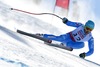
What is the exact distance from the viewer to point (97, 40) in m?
26.4

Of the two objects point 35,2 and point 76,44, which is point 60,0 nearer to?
point 76,44

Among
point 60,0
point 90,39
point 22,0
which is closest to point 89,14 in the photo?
point 22,0

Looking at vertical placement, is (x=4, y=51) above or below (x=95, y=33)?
above

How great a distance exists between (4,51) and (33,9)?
22.4 meters

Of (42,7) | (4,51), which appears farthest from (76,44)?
(42,7)

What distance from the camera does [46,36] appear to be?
420 inches

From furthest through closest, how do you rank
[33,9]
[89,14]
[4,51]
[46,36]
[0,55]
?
[89,14] → [33,9] → [46,36] → [4,51] → [0,55]

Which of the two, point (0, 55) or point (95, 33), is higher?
point (0, 55)

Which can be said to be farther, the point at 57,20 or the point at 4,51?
the point at 57,20

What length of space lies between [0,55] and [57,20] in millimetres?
20452

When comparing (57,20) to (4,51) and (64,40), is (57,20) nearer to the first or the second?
(64,40)

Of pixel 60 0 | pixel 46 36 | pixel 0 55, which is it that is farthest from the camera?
pixel 60 0

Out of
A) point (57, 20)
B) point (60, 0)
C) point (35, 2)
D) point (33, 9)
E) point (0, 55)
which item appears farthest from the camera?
point (35, 2)

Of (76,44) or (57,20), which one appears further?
(57,20)
